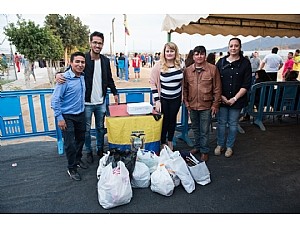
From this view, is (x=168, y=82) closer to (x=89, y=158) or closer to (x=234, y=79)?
(x=234, y=79)

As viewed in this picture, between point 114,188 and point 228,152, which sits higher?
point 114,188

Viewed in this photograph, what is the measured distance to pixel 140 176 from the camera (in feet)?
7.36

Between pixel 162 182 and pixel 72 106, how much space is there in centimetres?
117

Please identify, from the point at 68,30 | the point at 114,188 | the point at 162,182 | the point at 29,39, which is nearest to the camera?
the point at 114,188

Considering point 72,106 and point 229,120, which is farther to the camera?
point 229,120

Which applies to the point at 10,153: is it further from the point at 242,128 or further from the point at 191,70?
the point at 242,128

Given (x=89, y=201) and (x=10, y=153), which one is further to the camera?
(x=10, y=153)

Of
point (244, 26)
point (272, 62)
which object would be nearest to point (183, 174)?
point (244, 26)

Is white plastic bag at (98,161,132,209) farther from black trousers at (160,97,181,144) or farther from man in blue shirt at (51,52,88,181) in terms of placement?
black trousers at (160,97,181,144)

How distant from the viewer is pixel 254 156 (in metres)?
3.04

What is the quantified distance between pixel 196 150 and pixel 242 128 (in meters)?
1.56

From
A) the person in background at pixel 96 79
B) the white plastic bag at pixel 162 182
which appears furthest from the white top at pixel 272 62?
the white plastic bag at pixel 162 182

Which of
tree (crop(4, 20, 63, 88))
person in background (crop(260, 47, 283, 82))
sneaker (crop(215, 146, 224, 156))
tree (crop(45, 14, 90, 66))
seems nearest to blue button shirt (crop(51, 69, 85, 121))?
sneaker (crop(215, 146, 224, 156))
